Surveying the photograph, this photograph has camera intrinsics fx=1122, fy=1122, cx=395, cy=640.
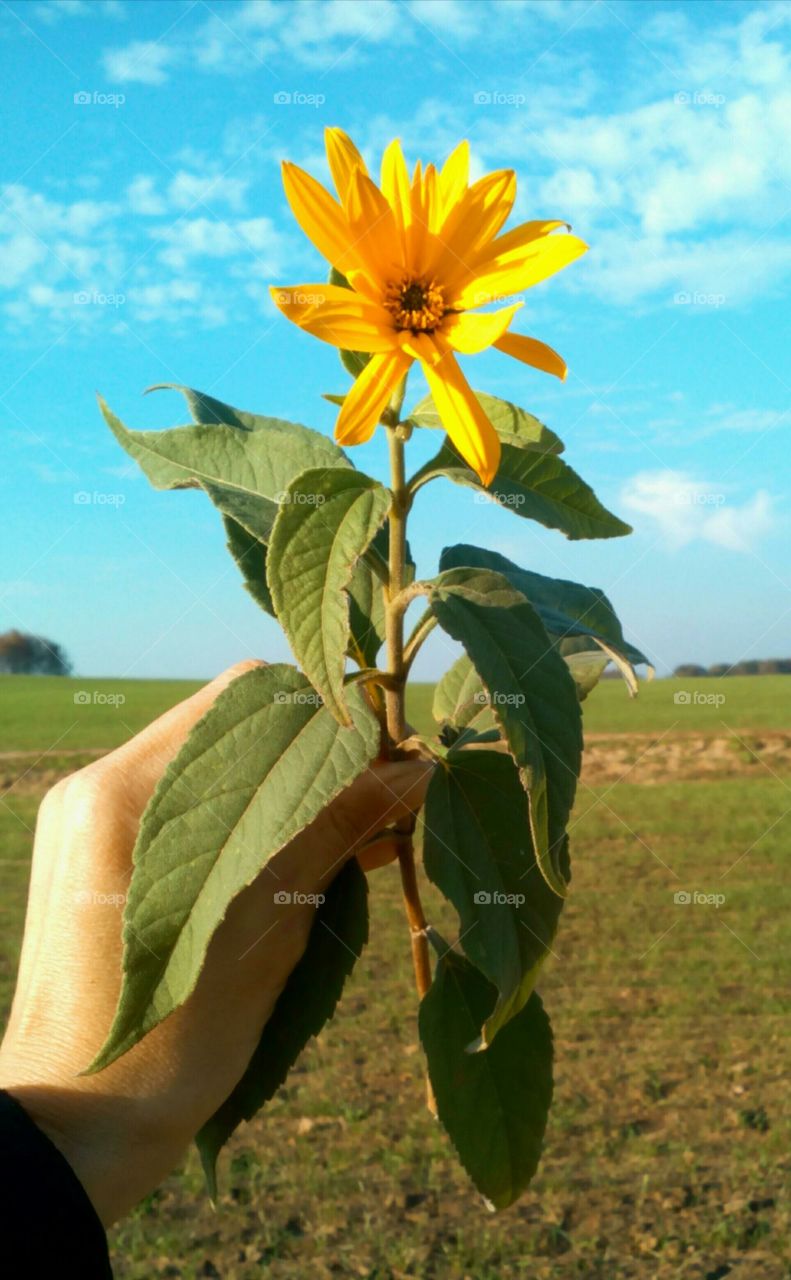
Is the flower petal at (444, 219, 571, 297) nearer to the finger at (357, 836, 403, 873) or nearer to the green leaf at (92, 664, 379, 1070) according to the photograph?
the green leaf at (92, 664, 379, 1070)

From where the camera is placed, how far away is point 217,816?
Answer: 1007mm

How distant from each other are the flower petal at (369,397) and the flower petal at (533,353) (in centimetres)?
10

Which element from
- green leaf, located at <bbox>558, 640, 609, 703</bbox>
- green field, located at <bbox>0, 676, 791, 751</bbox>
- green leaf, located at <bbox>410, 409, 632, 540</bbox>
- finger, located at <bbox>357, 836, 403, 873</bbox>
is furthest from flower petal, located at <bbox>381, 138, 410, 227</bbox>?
green field, located at <bbox>0, 676, 791, 751</bbox>

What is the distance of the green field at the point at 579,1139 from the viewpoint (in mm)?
3182

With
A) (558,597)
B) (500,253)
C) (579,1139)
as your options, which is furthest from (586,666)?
(579,1139)

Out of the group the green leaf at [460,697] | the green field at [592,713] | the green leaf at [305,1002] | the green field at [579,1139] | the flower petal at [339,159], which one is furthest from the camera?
the green field at [592,713]

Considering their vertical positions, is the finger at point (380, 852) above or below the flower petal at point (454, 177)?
below

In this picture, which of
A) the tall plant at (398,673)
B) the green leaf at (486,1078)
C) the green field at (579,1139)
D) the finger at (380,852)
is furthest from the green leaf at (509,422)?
the green field at (579,1139)

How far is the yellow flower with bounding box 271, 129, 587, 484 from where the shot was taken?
3.30 ft

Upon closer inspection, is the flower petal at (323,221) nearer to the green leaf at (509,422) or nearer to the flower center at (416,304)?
the flower center at (416,304)

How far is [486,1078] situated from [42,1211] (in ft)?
1.55

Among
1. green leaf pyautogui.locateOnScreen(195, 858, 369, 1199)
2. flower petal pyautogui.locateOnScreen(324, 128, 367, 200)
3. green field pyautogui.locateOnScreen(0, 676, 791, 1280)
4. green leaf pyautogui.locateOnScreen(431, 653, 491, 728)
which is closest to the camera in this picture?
flower petal pyautogui.locateOnScreen(324, 128, 367, 200)

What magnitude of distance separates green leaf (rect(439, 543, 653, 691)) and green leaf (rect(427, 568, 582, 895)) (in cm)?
18

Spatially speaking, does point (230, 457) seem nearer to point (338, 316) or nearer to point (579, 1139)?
point (338, 316)
